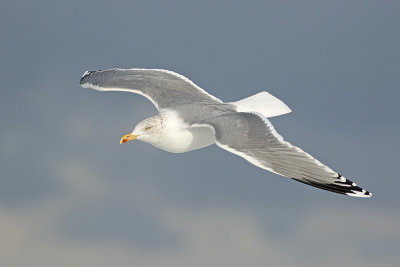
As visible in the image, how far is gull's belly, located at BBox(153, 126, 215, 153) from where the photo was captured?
8.11 meters

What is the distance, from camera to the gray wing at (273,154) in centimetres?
634

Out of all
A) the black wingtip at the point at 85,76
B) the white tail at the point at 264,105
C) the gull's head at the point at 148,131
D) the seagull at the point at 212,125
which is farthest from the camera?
the black wingtip at the point at 85,76

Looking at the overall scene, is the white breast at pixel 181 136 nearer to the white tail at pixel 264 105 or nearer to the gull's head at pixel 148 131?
the gull's head at pixel 148 131

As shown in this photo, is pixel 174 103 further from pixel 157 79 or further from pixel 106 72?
pixel 106 72

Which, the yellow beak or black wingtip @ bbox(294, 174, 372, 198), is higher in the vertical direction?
the yellow beak

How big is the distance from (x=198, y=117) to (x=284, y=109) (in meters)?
1.76

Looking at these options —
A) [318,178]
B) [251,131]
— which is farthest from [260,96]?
[318,178]

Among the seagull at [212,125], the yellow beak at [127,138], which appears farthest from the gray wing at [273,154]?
the yellow beak at [127,138]

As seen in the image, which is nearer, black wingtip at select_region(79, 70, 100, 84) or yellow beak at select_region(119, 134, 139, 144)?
yellow beak at select_region(119, 134, 139, 144)

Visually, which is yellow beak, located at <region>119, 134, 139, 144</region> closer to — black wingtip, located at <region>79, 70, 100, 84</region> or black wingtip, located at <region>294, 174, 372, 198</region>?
black wingtip, located at <region>79, 70, 100, 84</region>

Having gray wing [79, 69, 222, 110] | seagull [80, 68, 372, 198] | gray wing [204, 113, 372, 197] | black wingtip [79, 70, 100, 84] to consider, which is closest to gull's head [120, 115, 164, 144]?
seagull [80, 68, 372, 198]

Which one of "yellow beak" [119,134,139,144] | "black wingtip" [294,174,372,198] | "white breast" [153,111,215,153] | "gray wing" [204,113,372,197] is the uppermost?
"white breast" [153,111,215,153]

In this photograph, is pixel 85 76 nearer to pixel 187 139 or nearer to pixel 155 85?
pixel 155 85

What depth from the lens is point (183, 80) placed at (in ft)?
32.1
